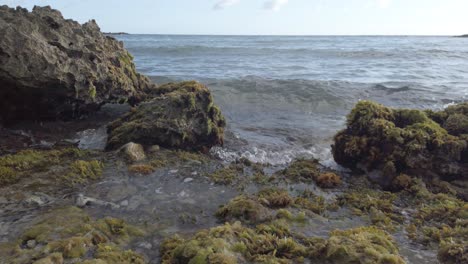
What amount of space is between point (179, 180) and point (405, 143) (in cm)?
499

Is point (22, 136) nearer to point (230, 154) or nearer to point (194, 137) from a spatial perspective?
point (194, 137)

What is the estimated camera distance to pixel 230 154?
9578mm

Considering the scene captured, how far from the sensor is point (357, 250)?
13.8 feet

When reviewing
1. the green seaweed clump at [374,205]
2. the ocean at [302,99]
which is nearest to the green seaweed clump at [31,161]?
the ocean at [302,99]

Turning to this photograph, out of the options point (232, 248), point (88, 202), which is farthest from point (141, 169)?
point (232, 248)

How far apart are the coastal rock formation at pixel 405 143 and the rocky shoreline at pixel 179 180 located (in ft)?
0.09

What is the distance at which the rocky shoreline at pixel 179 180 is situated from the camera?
4480 millimetres

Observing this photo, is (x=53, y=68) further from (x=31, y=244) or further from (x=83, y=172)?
(x=31, y=244)

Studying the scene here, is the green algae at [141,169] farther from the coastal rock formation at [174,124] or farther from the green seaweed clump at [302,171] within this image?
the green seaweed clump at [302,171]

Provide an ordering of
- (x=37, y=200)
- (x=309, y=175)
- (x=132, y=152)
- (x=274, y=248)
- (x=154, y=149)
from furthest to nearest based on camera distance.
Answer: (x=154, y=149)
(x=132, y=152)
(x=309, y=175)
(x=37, y=200)
(x=274, y=248)

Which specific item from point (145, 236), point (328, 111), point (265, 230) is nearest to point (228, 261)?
point (265, 230)

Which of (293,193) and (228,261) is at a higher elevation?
(228,261)

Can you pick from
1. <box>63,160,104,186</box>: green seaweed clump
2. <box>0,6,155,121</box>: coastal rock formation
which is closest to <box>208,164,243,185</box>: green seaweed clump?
<box>63,160,104,186</box>: green seaweed clump

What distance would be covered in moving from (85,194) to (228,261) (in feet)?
11.7
